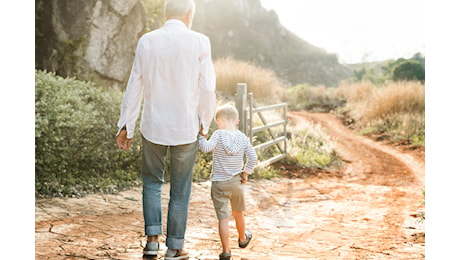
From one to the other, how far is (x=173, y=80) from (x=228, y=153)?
0.61 meters

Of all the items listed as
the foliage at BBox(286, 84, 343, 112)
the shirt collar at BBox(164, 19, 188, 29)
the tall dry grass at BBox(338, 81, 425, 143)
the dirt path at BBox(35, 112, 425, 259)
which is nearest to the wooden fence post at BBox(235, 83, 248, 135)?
the dirt path at BBox(35, 112, 425, 259)

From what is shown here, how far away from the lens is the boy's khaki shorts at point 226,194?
357 cm

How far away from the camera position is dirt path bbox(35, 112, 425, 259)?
13.3 ft

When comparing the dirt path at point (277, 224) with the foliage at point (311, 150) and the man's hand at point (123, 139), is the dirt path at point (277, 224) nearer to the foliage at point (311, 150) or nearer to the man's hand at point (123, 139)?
the man's hand at point (123, 139)

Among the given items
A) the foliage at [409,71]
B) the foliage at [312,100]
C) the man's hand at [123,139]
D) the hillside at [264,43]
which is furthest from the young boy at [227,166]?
the hillside at [264,43]

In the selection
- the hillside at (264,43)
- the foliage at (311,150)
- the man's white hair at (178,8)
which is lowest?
the foliage at (311,150)

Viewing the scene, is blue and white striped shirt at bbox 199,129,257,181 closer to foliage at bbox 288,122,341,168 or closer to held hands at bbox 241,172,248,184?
held hands at bbox 241,172,248,184

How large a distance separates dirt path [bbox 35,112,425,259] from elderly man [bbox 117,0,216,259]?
0.49m

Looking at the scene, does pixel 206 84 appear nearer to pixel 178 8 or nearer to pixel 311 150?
pixel 178 8

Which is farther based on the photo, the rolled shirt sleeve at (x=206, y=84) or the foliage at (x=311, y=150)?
the foliage at (x=311, y=150)
